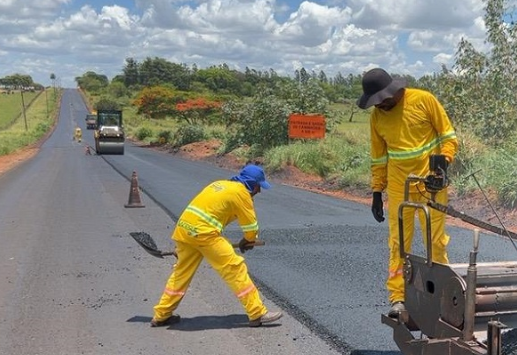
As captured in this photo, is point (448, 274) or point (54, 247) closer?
point (448, 274)

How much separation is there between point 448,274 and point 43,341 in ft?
10.8

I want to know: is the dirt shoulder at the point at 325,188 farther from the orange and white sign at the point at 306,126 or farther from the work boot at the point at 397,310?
the orange and white sign at the point at 306,126

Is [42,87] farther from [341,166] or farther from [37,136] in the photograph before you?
[341,166]

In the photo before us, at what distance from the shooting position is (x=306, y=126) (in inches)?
928

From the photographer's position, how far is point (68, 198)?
48.4 feet

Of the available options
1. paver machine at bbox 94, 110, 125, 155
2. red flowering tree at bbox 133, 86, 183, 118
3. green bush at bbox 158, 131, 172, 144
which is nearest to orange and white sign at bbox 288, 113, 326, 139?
paver machine at bbox 94, 110, 125, 155

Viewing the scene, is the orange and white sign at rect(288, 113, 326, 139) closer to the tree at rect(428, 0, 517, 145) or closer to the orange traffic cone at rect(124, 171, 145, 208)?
the tree at rect(428, 0, 517, 145)

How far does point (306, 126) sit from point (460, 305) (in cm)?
2069

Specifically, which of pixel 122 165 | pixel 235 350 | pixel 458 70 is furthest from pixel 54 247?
pixel 122 165

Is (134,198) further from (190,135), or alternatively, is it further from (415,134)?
(190,135)

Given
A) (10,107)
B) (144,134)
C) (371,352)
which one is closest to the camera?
(371,352)

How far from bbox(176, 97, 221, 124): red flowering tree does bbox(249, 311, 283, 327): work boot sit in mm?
43025

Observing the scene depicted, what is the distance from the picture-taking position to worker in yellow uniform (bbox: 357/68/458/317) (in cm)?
454

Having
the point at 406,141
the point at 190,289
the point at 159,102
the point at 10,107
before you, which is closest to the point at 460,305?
the point at 406,141
